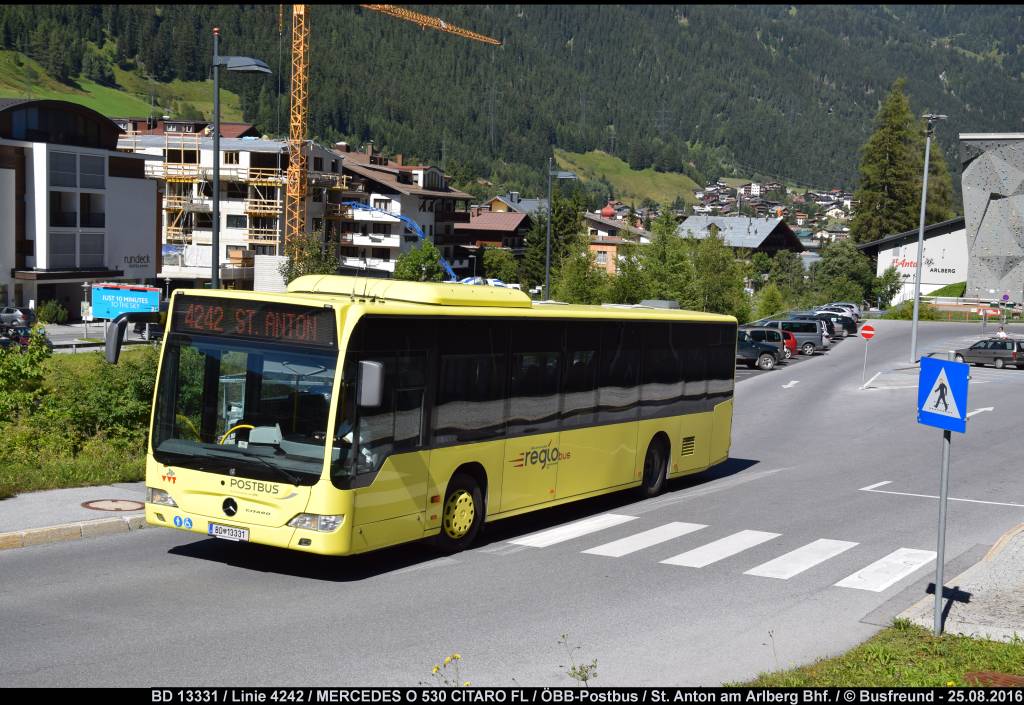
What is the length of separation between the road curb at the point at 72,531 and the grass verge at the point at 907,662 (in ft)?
26.3

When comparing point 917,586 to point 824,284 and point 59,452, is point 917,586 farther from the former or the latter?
point 824,284

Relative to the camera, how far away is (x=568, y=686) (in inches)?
321

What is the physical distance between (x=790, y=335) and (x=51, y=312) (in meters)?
44.0

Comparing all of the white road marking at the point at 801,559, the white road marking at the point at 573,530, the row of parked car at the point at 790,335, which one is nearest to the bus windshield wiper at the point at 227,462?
the white road marking at the point at 573,530

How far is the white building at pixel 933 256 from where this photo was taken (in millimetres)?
103250

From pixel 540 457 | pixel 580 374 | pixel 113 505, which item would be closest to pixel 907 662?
pixel 540 457

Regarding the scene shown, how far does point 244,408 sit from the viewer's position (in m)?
11.5

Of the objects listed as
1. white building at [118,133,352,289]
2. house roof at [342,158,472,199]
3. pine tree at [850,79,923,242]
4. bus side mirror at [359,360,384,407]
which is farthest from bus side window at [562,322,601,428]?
pine tree at [850,79,923,242]

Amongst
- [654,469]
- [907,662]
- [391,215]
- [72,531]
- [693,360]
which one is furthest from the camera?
[391,215]

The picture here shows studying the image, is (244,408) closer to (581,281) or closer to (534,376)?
(534,376)

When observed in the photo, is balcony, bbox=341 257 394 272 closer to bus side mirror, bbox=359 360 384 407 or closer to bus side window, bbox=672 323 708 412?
bus side window, bbox=672 323 708 412

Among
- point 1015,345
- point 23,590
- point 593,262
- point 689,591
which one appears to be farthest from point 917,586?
point 593,262

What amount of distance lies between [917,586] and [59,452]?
12.2 metres

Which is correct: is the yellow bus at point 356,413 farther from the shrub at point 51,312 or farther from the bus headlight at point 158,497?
the shrub at point 51,312
